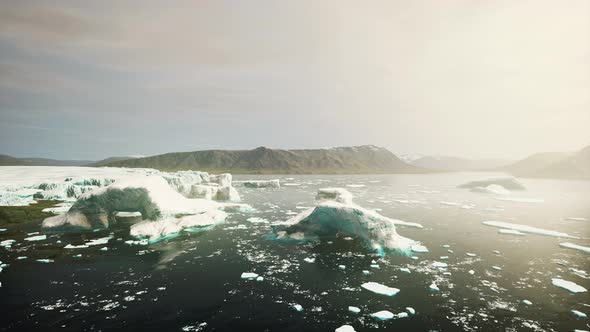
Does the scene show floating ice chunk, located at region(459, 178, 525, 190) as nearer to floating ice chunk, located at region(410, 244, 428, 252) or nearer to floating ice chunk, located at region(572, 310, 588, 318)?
floating ice chunk, located at region(410, 244, 428, 252)

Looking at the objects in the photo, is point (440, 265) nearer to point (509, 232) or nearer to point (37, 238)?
point (509, 232)

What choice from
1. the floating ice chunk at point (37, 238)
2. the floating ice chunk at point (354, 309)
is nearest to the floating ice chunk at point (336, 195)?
the floating ice chunk at point (354, 309)

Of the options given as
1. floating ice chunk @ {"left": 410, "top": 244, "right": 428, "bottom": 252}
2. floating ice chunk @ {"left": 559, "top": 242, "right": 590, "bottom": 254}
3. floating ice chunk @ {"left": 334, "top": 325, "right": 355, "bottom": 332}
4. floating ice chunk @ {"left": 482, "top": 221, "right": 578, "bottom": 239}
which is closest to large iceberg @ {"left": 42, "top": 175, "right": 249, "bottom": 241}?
floating ice chunk @ {"left": 334, "top": 325, "right": 355, "bottom": 332}

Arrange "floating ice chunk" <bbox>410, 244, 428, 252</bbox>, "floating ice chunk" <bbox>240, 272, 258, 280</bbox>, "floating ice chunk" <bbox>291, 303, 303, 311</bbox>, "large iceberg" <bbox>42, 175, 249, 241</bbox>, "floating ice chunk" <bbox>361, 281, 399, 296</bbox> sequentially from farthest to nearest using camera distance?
"large iceberg" <bbox>42, 175, 249, 241</bbox> < "floating ice chunk" <bbox>410, 244, 428, 252</bbox> < "floating ice chunk" <bbox>240, 272, 258, 280</bbox> < "floating ice chunk" <bbox>361, 281, 399, 296</bbox> < "floating ice chunk" <bbox>291, 303, 303, 311</bbox>

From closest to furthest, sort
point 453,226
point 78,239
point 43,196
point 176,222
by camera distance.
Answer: point 78,239
point 176,222
point 453,226
point 43,196

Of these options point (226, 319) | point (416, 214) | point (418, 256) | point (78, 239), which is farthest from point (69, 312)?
point (416, 214)

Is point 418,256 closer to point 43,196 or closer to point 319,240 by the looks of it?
point 319,240
